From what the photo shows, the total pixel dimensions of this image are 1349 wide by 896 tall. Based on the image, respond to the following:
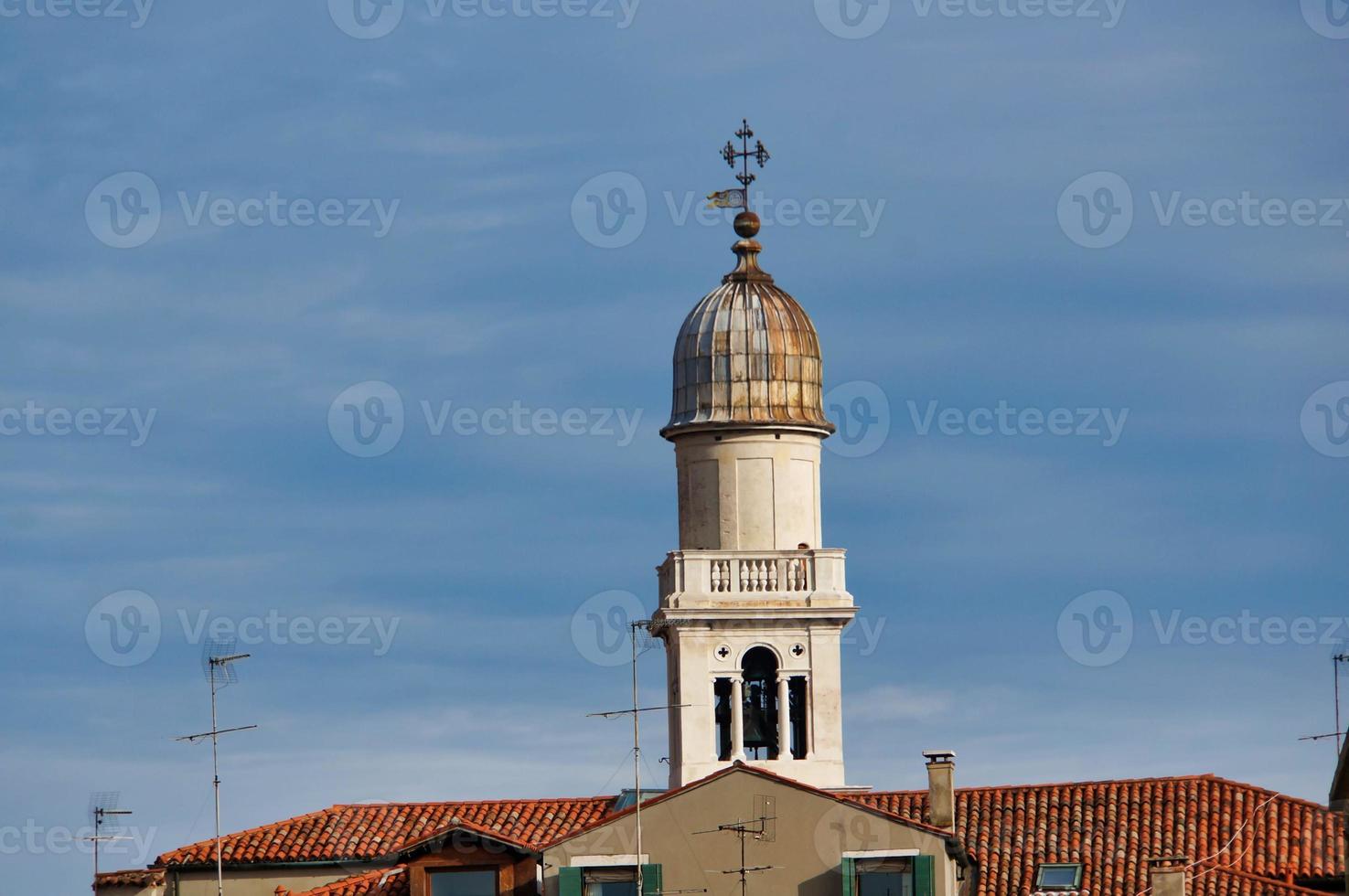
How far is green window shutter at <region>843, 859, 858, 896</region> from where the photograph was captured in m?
74.8

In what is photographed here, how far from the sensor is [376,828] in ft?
269

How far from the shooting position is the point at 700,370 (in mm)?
85250

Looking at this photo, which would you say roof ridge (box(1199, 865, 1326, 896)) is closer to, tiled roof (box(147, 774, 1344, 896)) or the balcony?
tiled roof (box(147, 774, 1344, 896))

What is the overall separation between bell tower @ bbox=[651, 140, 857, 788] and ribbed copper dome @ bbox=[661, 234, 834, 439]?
0.02 meters

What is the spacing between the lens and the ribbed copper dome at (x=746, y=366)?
84625 mm

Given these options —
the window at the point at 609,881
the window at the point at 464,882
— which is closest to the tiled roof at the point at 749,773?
the window at the point at 609,881

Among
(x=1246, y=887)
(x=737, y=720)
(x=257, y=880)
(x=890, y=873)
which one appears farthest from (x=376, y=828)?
(x=1246, y=887)

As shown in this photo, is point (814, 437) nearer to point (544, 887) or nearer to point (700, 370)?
point (700, 370)

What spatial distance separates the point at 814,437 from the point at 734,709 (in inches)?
211

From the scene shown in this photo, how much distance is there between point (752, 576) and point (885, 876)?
1013 centimetres

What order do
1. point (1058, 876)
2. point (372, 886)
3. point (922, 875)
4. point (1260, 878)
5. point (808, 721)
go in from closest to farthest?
point (922, 875) → point (1260, 878) → point (372, 886) → point (1058, 876) → point (808, 721)

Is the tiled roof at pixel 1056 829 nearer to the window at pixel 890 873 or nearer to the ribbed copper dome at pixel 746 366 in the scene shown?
the window at pixel 890 873

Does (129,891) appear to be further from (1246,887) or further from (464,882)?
(1246,887)

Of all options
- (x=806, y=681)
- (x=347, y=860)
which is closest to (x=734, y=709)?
(x=806, y=681)
